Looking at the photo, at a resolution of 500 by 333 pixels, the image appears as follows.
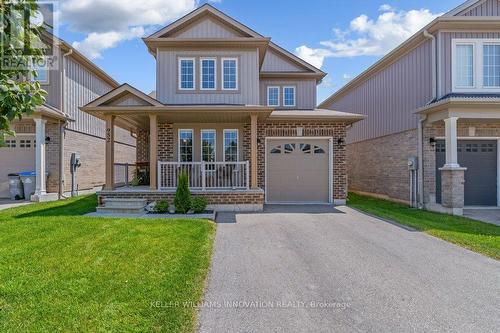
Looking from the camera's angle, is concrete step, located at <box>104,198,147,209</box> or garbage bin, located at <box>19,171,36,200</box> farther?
garbage bin, located at <box>19,171,36,200</box>

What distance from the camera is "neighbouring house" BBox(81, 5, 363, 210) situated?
1116 centimetres

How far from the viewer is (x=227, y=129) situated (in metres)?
12.5

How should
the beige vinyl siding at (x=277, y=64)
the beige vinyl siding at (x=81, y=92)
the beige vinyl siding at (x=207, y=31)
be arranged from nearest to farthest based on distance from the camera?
the beige vinyl siding at (x=207, y=31) < the beige vinyl siding at (x=81, y=92) < the beige vinyl siding at (x=277, y=64)

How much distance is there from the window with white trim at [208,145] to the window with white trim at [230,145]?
0.46 m

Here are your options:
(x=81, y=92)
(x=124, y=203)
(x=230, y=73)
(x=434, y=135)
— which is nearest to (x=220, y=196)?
(x=124, y=203)

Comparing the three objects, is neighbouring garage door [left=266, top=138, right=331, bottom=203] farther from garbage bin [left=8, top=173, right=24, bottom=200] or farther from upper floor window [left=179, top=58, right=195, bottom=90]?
garbage bin [left=8, top=173, right=24, bottom=200]

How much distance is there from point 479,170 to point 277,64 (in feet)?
31.5

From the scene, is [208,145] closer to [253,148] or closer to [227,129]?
[227,129]

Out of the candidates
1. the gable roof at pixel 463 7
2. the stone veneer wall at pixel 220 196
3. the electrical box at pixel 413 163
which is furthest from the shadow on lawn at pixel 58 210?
the gable roof at pixel 463 7

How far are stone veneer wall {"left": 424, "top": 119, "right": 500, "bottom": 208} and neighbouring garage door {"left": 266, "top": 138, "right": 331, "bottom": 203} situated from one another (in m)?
3.52

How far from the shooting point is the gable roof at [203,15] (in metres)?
12.0

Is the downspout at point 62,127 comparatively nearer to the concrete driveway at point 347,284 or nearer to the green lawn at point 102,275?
the green lawn at point 102,275

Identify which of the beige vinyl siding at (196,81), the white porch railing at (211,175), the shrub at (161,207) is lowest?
the shrub at (161,207)

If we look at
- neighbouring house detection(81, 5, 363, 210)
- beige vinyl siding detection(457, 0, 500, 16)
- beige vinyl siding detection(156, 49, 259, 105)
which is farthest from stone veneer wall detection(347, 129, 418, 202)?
beige vinyl siding detection(156, 49, 259, 105)
